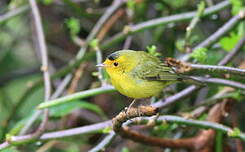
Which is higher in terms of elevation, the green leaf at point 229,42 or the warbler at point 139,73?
the green leaf at point 229,42

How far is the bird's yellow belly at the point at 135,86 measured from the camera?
260 cm

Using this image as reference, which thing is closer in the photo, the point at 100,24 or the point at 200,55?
the point at 200,55

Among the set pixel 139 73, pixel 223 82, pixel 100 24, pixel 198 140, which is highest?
pixel 100 24

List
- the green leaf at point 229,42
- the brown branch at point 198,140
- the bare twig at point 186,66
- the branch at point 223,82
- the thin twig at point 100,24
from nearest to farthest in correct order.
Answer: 1. the bare twig at point 186,66
2. the branch at point 223,82
3. the brown branch at point 198,140
4. the green leaf at point 229,42
5. the thin twig at point 100,24

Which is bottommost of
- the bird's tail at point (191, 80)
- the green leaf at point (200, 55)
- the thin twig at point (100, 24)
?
the bird's tail at point (191, 80)

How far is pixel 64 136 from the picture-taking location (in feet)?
9.09

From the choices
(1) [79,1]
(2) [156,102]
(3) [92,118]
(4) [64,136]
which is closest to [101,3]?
(1) [79,1]

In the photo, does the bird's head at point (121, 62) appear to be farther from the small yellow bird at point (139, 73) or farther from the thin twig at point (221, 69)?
the thin twig at point (221, 69)

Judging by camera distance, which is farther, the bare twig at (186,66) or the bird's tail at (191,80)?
the bird's tail at (191,80)

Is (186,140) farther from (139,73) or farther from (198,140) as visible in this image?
(139,73)

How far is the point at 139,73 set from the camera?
2.72 meters

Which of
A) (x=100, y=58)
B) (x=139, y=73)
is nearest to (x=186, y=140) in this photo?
(x=139, y=73)

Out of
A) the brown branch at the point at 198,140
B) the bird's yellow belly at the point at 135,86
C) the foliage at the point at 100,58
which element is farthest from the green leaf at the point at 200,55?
the brown branch at the point at 198,140

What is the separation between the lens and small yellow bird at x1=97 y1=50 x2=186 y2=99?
2.64 m
